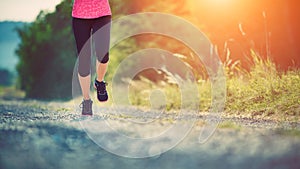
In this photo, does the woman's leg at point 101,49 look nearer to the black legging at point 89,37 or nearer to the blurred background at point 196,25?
the black legging at point 89,37

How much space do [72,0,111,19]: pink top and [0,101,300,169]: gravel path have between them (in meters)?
0.68

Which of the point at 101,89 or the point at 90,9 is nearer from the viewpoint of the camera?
the point at 90,9

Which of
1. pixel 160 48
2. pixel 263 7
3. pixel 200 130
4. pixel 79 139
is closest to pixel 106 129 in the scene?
pixel 79 139

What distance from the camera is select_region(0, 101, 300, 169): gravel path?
3.27m

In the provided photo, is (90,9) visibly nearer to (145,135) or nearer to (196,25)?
(145,135)

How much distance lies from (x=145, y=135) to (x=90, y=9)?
82 centimetres

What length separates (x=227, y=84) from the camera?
505 centimetres

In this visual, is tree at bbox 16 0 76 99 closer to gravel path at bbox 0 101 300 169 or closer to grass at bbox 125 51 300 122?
grass at bbox 125 51 300 122

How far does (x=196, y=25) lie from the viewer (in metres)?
5.30

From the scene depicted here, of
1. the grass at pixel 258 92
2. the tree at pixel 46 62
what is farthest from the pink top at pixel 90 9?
the tree at pixel 46 62

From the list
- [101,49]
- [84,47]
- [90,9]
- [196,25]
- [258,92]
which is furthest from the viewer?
[196,25]

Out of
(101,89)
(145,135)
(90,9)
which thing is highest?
(90,9)

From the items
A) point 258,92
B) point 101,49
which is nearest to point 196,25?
point 258,92

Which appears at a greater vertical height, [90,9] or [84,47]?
[90,9]
